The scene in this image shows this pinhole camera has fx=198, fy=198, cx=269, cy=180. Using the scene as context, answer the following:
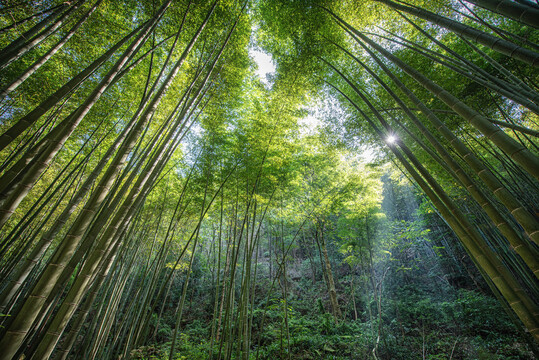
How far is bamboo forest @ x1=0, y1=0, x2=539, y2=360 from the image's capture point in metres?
1.20

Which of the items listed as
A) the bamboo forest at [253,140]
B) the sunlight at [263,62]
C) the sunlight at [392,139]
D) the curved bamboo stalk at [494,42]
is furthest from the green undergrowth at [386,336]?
the sunlight at [263,62]

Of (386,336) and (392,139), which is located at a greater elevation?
(392,139)

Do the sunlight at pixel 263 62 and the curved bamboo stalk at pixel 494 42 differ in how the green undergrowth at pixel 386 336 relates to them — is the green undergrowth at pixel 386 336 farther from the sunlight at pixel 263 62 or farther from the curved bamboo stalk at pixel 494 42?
the sunlight at pixel 263 62

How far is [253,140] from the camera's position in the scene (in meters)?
3.71

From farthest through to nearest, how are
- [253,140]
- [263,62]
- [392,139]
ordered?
1. [263,62]
2. [253,140]
3. [392,139]

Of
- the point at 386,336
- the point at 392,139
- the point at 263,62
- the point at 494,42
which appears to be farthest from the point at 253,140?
the point at 386,336

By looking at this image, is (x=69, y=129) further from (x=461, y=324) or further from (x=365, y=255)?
(x=461, y=324)

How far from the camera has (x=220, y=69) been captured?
3234 millimetres

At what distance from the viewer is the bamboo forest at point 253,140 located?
47.4 inches

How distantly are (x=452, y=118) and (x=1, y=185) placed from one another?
6155 mm

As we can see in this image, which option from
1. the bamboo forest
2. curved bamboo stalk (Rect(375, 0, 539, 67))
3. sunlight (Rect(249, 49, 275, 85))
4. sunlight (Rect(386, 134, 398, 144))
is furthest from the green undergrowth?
sunlight (Rect(249, 49, 275, 85))

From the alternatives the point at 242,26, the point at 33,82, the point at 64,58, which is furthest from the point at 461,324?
the point at 33,82

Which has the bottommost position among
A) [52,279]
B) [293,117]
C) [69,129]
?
[52,279]

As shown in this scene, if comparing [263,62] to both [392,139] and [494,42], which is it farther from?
[494,42]
